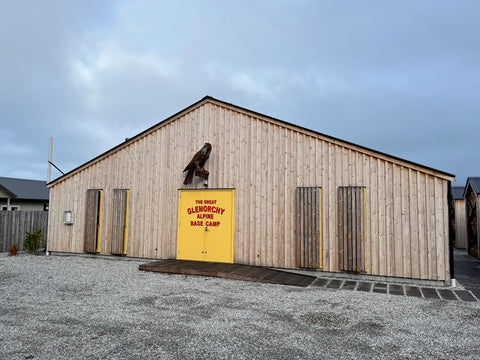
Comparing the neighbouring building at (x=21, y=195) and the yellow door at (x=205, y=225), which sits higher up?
the neighbouring building at (x=21, y=195)

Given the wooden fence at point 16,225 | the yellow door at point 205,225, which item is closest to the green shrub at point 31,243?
the wooden fence at point 16,225

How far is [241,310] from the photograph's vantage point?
224 inches

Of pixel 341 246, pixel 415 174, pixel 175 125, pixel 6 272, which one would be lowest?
pixel 6 272

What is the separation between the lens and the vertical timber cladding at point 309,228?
9.09 meters

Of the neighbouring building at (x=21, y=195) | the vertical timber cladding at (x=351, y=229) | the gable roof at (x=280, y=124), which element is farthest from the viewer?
the neighbouring building at (x=21, y=195)

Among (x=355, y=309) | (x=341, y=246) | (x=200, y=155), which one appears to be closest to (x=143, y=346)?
(x=355, y=309)

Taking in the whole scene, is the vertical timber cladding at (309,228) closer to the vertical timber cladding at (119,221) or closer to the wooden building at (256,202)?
the wooden building at (256,202)

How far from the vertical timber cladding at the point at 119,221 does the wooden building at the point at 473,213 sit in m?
14.6

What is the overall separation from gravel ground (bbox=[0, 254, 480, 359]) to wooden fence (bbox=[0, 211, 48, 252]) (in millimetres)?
8136

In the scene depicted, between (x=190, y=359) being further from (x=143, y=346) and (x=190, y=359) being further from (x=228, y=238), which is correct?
(x=228, y=238)

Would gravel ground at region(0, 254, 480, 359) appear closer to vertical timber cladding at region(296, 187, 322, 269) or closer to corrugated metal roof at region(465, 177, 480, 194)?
vertical timber cladding at region(296, 187, 322, 269)

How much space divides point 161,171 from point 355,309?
25.4 ft

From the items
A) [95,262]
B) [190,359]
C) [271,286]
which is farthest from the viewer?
[95,262]

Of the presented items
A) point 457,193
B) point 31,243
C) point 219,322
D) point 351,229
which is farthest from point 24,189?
point 457,193
